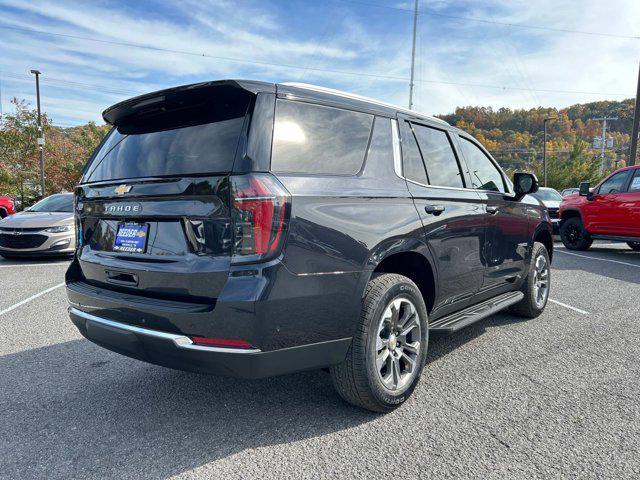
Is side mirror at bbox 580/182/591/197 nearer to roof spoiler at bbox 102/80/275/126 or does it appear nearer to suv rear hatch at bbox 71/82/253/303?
roof spoiler at bbox 102/80/275/126

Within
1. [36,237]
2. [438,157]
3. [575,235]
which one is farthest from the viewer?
[575,235]

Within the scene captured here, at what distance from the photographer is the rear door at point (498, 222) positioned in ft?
12.8

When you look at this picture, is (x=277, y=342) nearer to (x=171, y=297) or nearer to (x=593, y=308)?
(x=171, y=297)

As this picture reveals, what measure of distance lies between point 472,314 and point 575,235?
8.99 m

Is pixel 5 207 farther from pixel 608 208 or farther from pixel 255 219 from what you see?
pixel 608 208

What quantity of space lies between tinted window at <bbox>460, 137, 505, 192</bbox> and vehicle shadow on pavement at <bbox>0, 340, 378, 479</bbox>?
7.11ft

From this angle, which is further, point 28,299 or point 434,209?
point 28,299

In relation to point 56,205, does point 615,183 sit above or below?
above

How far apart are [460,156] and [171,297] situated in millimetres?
2688

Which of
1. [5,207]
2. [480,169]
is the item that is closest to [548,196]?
[480,169]

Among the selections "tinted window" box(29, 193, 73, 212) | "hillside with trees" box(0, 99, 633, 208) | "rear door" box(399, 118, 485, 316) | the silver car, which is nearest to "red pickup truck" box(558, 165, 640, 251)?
"hillside with trees" box(0, 99, 633, 208)

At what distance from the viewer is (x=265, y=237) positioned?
2154 mm

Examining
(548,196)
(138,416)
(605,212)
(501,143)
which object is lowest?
(138,416)

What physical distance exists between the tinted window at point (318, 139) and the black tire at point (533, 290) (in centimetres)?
284
